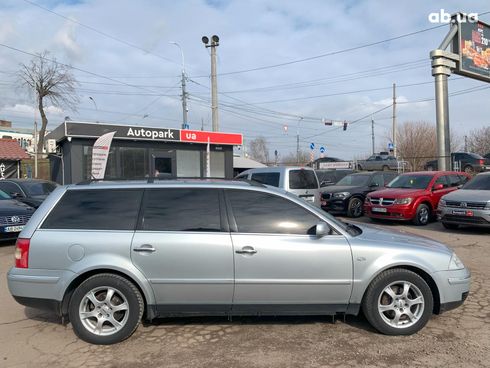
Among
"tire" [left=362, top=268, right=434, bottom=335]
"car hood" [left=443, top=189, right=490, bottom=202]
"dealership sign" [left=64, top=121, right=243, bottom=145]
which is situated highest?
"dealership sign" [left=64, top=121, right=243, bottom=145]

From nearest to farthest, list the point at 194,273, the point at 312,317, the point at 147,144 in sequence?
the point at 194,273
the point at 312,317
the point at 147,144

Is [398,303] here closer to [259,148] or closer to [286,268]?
[286,268]

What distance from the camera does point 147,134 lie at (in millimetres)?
21094

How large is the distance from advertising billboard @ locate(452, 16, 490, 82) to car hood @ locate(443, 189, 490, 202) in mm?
11173

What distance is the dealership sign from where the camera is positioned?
19.0 m

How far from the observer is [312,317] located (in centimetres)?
483

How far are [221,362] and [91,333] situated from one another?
4.59 ft

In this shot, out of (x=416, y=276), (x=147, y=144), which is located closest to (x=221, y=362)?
(x=416, y=276)

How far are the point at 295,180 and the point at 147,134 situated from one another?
1165cm

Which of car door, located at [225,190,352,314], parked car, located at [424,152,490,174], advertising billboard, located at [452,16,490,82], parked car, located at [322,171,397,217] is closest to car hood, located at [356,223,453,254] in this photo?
car door, located at [225,190,352,314]

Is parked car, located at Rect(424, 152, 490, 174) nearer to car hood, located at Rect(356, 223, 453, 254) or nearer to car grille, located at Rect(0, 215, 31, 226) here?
car grille, located at Rect(0, 215, 31, 226)

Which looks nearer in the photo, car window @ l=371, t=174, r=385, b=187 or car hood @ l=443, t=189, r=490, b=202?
car hood @ l=443, t=189, r=490, b=202

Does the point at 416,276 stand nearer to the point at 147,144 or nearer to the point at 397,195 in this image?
the point at 397,195

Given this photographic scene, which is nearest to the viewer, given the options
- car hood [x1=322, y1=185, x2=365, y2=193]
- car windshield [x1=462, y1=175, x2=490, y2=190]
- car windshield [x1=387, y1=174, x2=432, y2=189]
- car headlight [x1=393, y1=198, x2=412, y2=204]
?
car windshield [x1=462, y1=175, x2=490, y2=190]
